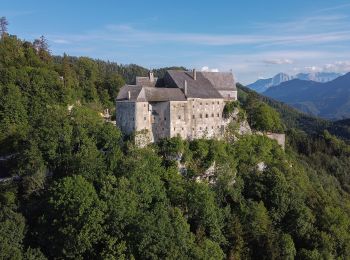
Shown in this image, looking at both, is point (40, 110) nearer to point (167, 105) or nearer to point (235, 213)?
point (167, 105)

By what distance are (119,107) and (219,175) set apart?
16815mm

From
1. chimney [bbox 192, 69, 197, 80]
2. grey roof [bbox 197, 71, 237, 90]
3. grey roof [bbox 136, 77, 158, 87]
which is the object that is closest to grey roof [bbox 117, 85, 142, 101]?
grey roof [bbox 136, 77, 158, 87]

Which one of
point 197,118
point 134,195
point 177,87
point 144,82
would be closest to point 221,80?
point 177,87

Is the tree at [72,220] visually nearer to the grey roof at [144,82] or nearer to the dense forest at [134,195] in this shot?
the dense forest at [134,195]

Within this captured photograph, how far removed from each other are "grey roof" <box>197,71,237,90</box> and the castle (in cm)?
360

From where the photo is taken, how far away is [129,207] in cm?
4841

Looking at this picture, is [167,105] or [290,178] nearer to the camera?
[167,105]

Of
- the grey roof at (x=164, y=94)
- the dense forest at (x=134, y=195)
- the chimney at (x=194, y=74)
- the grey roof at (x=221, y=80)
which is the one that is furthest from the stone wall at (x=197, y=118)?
the grey roof at (x=221, y=80)

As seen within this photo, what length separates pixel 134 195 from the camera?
50.0 metres

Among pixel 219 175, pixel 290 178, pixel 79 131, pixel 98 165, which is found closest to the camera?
pixel 98 165

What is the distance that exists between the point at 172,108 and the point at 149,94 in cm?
363

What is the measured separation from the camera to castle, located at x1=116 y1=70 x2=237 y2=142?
57750 millimetres

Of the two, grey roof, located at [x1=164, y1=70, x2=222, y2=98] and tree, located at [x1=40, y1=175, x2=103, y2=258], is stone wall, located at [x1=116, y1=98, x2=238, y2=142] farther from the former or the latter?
tree, located at [x1=40, y1=175, x2=103, y2=258]

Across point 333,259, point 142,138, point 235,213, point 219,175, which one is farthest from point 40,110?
point 333,259
